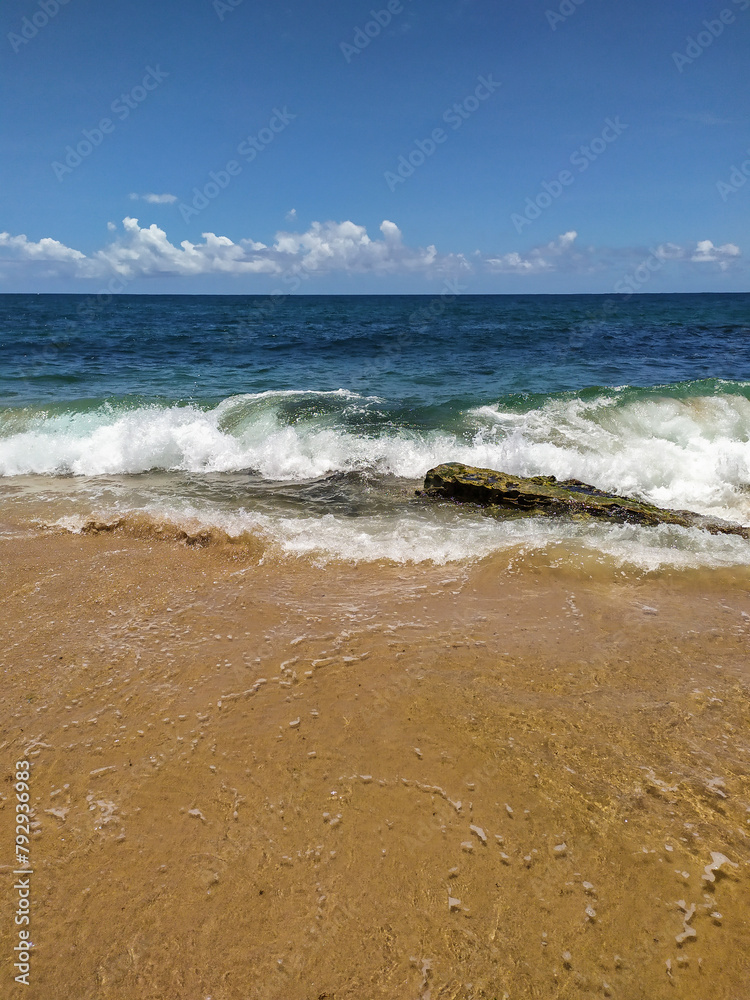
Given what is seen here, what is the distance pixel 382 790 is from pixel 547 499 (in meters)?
4.82

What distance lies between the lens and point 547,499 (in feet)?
23.1

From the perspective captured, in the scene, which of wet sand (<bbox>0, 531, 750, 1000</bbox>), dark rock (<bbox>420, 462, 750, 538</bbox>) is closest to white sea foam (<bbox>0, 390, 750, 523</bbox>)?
dark rock (<bbox>420, 462, 750, 538</bbox>)

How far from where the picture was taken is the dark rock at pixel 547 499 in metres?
6.56

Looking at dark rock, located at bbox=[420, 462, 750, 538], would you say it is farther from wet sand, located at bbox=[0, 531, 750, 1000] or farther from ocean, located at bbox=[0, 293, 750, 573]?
wet sand, located at bbox=[0, 531, 750, 1000]

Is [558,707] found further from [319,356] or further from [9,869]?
[319,356]

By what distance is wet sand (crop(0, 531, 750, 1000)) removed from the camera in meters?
2.35

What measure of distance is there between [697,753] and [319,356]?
20.4m

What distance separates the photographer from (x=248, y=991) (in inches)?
88.5

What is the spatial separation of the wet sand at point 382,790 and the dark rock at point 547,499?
1688 millimetres

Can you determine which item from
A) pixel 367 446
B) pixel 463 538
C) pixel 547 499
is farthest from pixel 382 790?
pixel 367 446

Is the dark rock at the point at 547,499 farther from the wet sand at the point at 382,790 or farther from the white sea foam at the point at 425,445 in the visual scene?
the wet sand at the point at 382,790

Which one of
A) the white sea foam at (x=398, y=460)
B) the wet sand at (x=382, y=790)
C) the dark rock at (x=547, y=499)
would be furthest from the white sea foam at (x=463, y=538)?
the wet sand at (x=382, y=790)

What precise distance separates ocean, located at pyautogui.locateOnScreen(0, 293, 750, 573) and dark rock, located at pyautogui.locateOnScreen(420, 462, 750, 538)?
12.2 inches

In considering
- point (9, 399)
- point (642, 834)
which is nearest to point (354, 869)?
point (642, 834)
